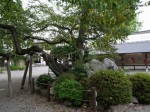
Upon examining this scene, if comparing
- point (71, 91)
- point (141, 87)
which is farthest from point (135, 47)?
point (71, 91)

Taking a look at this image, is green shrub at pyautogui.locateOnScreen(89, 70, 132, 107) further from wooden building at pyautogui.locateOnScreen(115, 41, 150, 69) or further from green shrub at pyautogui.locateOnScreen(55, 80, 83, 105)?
wooden building at pyautogui.locateOnScreen(115, 41, 150, 69)

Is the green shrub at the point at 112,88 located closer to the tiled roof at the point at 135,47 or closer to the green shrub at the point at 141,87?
the green shrub at the point at 141,87

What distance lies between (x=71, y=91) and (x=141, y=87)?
9.46ft

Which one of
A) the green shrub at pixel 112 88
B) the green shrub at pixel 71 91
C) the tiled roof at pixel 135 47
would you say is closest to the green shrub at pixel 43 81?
the green shrub at pixel 71 91

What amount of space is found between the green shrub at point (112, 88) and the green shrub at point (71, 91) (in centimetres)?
82

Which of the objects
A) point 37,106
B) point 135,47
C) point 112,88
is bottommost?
point 37,106

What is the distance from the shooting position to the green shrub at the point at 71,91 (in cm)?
995

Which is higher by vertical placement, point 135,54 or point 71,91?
point 135,54

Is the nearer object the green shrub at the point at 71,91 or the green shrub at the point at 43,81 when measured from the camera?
the green shrub at the point at 71,91

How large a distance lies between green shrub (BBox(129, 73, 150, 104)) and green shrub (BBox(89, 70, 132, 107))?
0.80m

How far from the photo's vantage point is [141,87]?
403 inches

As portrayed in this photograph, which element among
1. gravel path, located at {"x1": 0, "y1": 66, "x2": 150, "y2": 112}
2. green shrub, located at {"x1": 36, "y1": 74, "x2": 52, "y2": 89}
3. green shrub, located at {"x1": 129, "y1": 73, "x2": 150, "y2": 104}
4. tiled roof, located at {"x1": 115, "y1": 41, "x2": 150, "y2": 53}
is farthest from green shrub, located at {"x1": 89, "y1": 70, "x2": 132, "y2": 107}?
tiled roof, located at {"x1": 115, "y1": 41, "x2": 150, "y2": 53}

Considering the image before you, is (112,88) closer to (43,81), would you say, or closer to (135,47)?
(43,81)

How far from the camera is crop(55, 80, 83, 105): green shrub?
9945 millimetres
